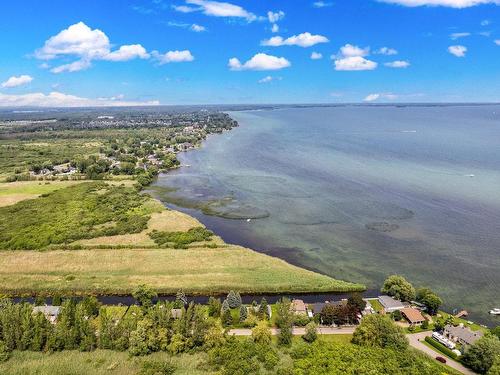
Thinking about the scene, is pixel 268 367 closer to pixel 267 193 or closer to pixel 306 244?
pixel 306 244

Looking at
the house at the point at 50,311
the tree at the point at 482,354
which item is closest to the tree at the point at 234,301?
the house at the point at 50,311

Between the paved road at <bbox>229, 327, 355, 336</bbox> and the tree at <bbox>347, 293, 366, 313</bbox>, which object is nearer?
the paved road at <bbox>229, 327, 355, 336</bbox>

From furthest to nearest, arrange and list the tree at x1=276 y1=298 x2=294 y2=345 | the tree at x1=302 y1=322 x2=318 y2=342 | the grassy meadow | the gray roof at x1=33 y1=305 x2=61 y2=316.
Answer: the grassy meadow → the gray roof at x1=33 y1=305 x2=61 y2=316 → the tree at x1=302 y1=322 x2=318 y2=342 → the tree at x1=276 y1=298 x2=294 y2=345

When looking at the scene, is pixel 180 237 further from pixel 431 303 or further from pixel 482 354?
pixel 482 354

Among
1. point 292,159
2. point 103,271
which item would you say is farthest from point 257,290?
point 292,159

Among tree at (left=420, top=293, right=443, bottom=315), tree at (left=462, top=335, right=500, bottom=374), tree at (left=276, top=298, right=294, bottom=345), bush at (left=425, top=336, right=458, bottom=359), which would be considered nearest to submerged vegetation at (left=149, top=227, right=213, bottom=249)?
tree at (left=276, top=298, right=294, bottom=345)

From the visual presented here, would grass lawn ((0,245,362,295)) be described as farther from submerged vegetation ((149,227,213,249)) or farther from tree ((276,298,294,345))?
tree ((276,298,294,345))
